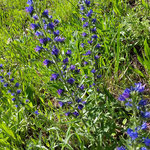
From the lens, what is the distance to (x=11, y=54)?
12.8 feet

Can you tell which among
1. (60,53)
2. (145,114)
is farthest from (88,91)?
(145,114)

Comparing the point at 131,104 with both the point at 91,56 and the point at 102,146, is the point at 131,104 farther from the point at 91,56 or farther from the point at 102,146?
the point at 91,56

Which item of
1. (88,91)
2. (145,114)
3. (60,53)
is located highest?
(60,53)

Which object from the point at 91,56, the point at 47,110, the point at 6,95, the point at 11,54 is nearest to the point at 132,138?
the point at 91,56

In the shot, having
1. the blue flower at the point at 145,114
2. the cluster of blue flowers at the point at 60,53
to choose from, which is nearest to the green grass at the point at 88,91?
the cluster of blue flowers at the point at 60,53

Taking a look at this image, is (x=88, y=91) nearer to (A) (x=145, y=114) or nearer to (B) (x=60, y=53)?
(B) (x=60, y=53)

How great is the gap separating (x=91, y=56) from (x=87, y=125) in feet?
3.18

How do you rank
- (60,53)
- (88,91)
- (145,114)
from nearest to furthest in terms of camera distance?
(145,114) → (60,53) → (88,91)

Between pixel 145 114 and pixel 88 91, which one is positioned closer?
pixel 145 114

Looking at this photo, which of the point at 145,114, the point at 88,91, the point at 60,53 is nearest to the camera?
the point at 145,114

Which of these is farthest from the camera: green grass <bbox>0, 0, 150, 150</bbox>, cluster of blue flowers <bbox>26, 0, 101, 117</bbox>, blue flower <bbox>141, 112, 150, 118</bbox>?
green grass <bbox>0, 0, 150, 150</bbox>

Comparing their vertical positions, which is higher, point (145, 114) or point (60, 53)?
point (60, 53)

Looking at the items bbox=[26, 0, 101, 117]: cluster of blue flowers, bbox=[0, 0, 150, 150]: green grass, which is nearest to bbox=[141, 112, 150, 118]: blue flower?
bbox=[0, 0, 150, 150]: green grass

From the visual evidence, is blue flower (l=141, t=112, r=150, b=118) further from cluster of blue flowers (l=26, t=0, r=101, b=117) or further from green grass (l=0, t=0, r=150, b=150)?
cluster of blue flowers (l=26, t=0, r=101, b=117)
